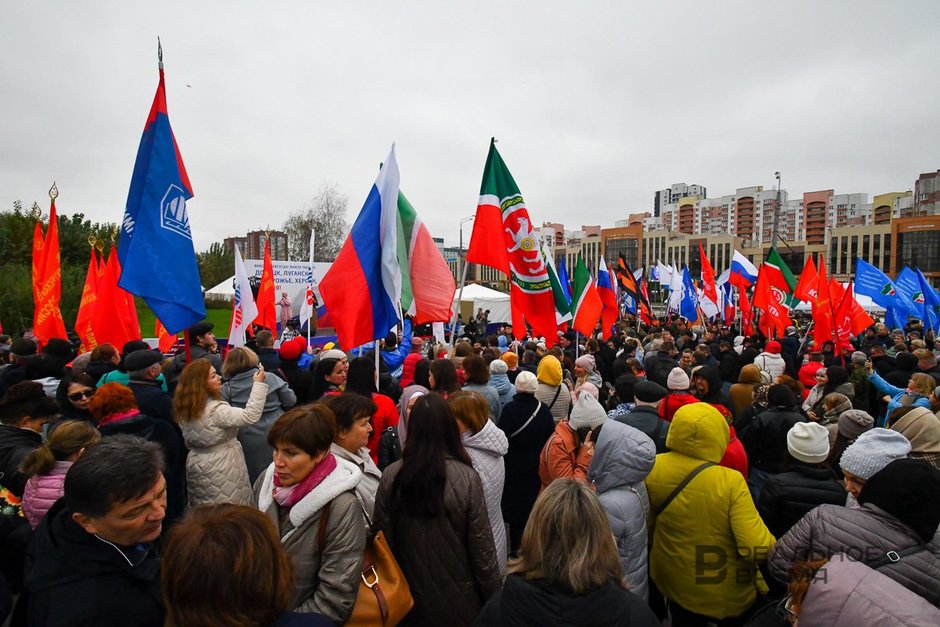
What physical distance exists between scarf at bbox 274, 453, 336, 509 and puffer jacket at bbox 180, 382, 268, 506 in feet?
4.66

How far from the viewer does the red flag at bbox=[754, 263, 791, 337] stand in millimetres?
13062

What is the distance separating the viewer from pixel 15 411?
11.0ft

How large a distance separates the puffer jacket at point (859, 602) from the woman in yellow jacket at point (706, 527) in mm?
1117

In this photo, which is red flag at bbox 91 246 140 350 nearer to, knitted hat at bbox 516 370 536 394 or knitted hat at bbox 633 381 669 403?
knitted hat at bbox 516 370 536 394

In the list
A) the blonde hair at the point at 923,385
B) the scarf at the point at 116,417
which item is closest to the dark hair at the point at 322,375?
the scarf at the point at 116,417

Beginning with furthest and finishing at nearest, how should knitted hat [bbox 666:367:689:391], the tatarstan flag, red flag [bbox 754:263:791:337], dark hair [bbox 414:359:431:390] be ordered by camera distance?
1. red flag [bbox 754:263:791:337]
2. the tatarstan flag
3. dark hair [bbox 414:359:431:390]
4. knitted hat [bbox 666:367:689:391]

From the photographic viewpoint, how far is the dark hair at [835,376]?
6.00m

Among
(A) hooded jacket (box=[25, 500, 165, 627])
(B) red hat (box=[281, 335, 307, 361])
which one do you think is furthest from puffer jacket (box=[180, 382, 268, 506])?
(B) red hat (box=[281, 335, 307, 361])

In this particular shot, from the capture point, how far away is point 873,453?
2568mm

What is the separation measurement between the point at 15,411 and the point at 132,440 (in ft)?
6.56

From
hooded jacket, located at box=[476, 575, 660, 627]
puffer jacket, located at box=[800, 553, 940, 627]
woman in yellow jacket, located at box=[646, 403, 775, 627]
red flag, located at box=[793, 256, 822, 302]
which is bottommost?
woman in yellow jacket, located at box=[646, 403, 775, 627]

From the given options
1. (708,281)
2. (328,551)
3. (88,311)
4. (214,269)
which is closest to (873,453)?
(328,551)

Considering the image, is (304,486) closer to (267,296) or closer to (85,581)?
(85,581)

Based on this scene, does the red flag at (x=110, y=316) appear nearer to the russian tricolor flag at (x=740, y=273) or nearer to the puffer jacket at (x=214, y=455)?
the puffer jacket at (x=214, y=455)
